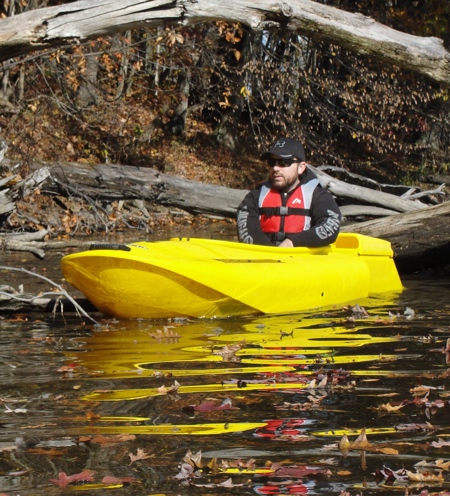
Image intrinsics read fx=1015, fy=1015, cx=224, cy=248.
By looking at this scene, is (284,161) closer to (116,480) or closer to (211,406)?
(211,406)

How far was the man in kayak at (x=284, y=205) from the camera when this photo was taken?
31.1ft

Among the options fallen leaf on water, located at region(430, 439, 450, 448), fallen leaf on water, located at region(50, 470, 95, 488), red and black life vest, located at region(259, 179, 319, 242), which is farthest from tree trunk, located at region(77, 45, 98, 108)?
fallen leaf on water, located at region(50, 470, 95, 488)

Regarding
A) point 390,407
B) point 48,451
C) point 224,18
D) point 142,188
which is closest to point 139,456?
point 48,451

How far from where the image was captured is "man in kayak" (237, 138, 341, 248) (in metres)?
9.49

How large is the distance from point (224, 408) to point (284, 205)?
16.1 feet

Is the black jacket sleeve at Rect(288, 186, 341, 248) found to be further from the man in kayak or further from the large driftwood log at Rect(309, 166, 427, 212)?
the large driftwood log at Rect(309, 166, 427, 212)

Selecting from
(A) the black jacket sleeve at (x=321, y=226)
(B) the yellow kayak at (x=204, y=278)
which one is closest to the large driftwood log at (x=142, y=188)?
(A) the black jacket sleeve at (x=321, y=226)

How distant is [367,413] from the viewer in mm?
4730

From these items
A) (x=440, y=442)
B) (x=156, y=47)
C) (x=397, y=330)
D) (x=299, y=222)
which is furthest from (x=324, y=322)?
(x=156, y=47)

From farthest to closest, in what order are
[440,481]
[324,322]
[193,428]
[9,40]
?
[324,322], [9,40], [193,428], [440,481]

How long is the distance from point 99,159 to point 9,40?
12.5m

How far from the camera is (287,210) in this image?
9562mm

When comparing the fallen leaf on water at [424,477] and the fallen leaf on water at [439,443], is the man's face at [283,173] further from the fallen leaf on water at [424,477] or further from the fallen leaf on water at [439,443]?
the fallen leaf on water at [424,477]

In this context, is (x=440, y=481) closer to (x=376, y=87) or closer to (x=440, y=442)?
(x=440, y=442)
